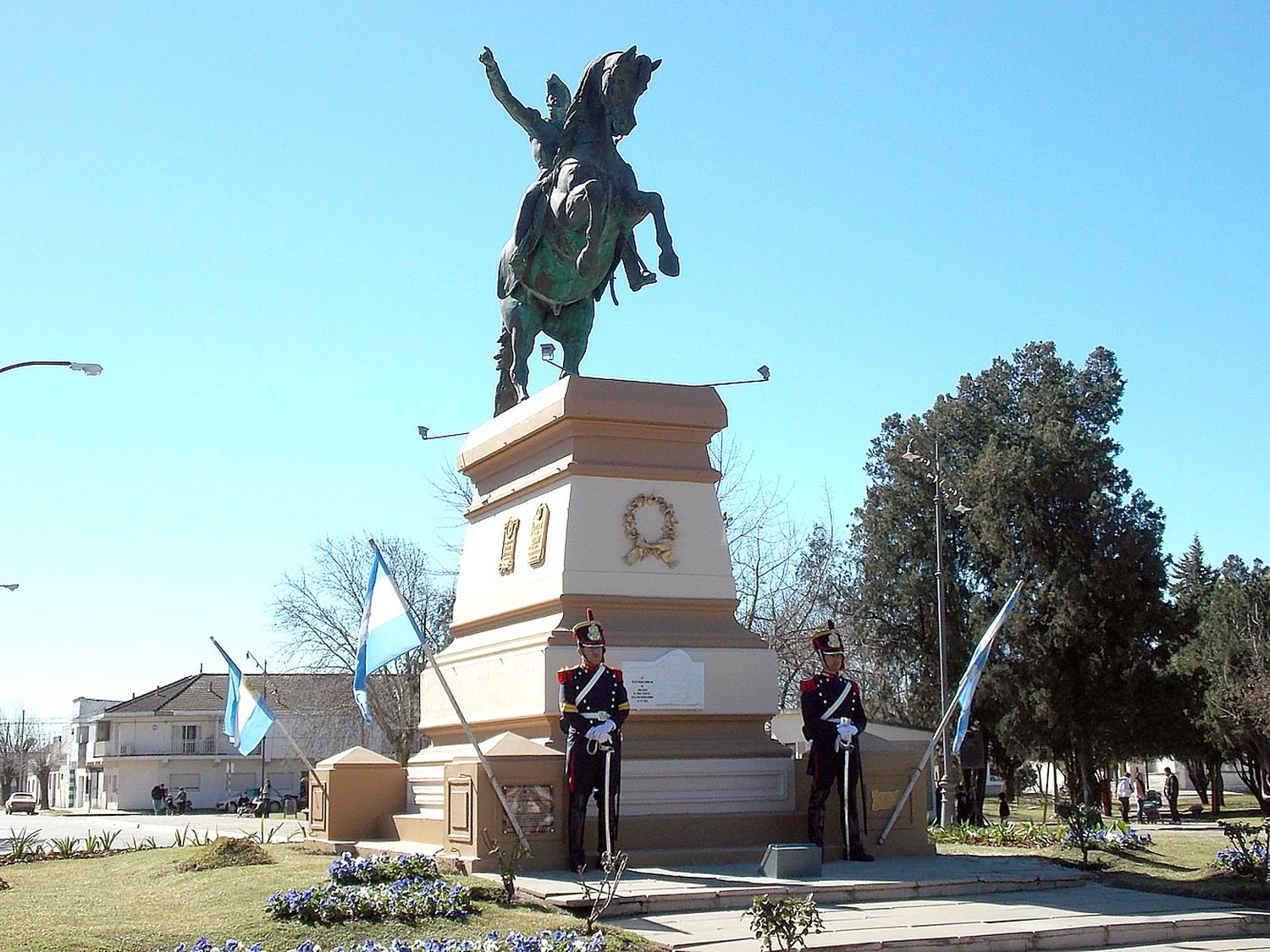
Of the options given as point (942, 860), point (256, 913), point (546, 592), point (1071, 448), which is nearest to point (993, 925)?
point (942, 860)

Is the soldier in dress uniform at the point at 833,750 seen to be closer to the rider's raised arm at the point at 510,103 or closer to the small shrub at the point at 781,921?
the small shrub at the point at 781,921

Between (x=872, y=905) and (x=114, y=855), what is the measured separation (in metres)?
9.35

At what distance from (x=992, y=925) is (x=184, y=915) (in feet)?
18.3

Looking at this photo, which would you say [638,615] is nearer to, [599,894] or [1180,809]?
[599,894]

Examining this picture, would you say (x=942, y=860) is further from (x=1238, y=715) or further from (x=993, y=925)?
(x=1238, y=715)

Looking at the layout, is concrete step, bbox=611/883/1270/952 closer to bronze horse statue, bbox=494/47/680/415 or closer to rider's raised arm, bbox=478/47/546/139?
bronze horse statue, bbox=494/47/680/415

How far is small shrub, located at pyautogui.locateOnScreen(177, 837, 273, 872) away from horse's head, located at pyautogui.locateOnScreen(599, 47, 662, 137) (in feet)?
28.2

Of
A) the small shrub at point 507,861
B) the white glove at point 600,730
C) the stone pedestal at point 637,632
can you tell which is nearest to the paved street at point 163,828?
the stone pedestal at point 637,632

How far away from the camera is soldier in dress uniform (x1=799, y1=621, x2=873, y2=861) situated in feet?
44.5

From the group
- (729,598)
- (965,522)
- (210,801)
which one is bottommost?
(210,801)

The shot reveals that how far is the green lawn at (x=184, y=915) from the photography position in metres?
9.52

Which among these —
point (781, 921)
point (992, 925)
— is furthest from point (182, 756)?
point (781, 921)

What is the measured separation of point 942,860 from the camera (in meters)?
13.6

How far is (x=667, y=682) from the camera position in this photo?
14.2 m
